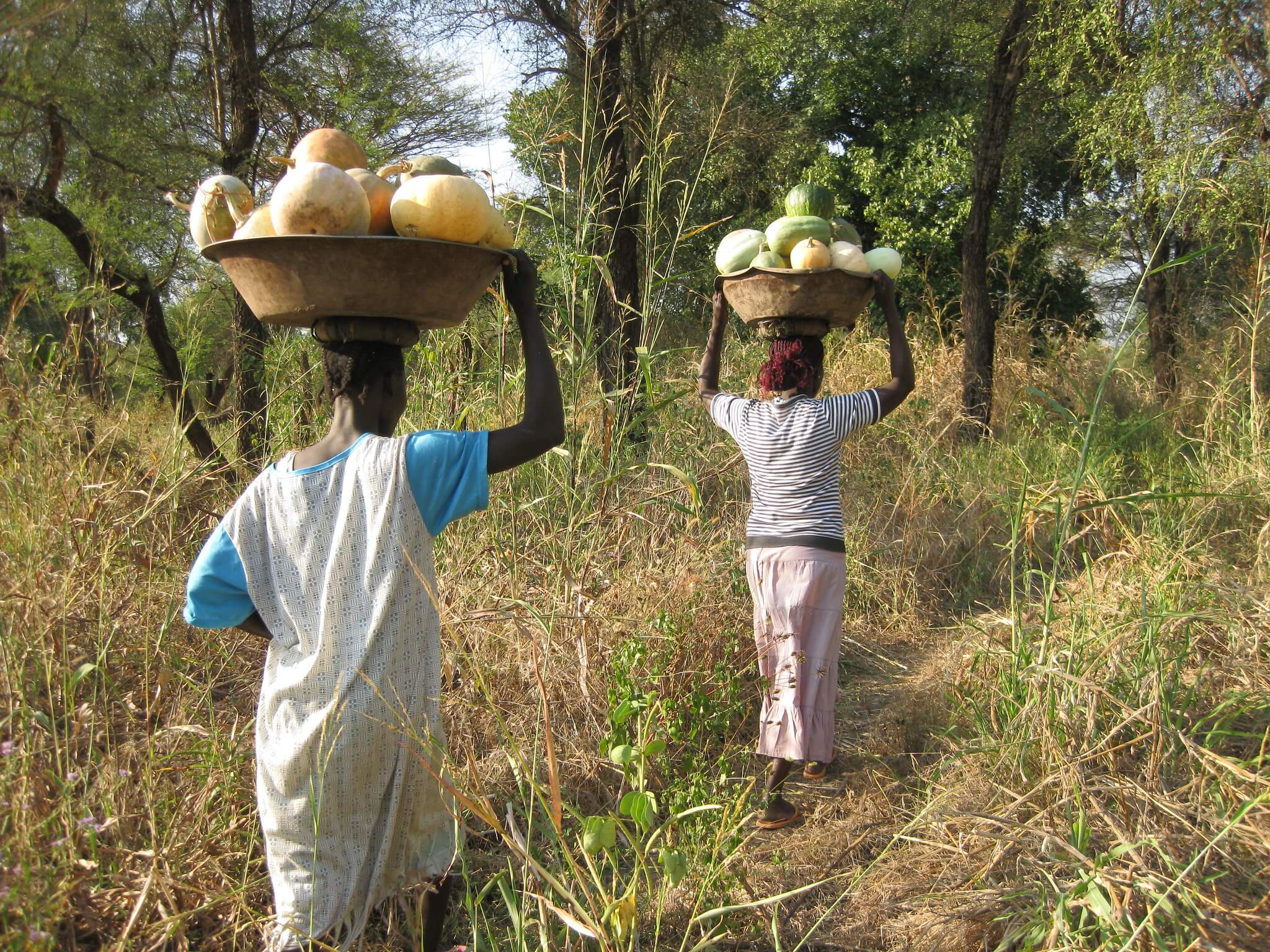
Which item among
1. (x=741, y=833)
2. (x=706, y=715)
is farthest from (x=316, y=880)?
(x=706, y=715)

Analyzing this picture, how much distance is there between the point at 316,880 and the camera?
1.83 m

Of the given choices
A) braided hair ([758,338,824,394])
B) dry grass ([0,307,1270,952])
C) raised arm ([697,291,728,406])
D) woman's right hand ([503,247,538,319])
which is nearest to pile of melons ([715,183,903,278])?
raised arm ([697,291,728,406])

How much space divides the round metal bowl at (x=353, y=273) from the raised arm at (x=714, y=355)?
4.58ft

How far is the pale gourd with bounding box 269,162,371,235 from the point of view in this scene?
5.91 ft

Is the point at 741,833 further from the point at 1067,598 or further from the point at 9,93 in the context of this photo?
the point at 9,93

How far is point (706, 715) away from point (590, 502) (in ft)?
2.86

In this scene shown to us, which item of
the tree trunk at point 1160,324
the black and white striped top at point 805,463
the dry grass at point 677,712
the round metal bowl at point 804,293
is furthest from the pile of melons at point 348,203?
the tree trunk at point 1160,324

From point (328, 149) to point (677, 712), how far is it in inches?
74.7

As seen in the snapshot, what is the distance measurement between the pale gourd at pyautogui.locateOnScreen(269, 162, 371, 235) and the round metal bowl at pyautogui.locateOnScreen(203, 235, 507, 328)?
0.03 meters

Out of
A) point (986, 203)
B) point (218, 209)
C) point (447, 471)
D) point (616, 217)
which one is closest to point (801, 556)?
point (447, 471)

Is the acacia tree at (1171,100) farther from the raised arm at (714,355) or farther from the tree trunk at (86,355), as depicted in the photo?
the tree trunk at (86,355)

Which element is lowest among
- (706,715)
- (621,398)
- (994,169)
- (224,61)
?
(706,715)

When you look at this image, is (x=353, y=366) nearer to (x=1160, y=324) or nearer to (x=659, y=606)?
(x=659, y=606)

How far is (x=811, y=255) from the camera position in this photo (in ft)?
9.34
